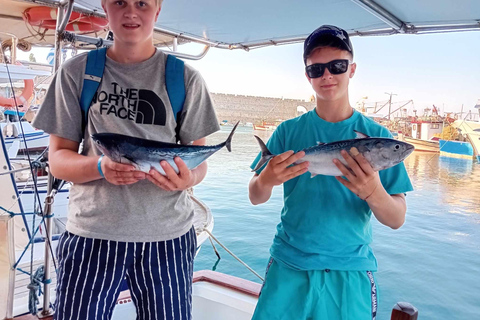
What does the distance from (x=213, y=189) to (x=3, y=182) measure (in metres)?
9.94

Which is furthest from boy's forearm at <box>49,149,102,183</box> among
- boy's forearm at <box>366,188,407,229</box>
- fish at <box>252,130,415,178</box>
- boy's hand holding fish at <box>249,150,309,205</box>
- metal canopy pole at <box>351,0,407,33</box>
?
metal canopy pole at <box>351,0,407,33</box>

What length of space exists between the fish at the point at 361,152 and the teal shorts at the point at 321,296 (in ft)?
1.47

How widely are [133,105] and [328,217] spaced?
99cm

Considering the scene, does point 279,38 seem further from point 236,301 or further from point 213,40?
point 236,301

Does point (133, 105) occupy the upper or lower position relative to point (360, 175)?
upper

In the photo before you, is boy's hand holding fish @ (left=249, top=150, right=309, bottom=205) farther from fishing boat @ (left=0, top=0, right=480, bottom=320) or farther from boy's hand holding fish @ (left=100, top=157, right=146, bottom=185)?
fishing boat @ (left=0, top=0, right=480, bottom=320)

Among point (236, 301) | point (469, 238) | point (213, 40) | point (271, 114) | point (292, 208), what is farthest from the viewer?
point (271, 114)

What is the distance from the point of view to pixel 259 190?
1.67 meters

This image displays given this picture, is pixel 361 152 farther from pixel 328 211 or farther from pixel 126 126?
pixel 126 126

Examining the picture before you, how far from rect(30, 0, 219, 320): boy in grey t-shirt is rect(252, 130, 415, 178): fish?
1.58 ft

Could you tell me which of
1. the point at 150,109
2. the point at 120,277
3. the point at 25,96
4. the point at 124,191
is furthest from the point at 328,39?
the point at 25,96

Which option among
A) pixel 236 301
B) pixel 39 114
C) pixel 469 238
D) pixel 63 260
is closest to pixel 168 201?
pixel 63 260

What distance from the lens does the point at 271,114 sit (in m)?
16.5

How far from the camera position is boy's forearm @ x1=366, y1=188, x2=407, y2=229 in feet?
4.65
